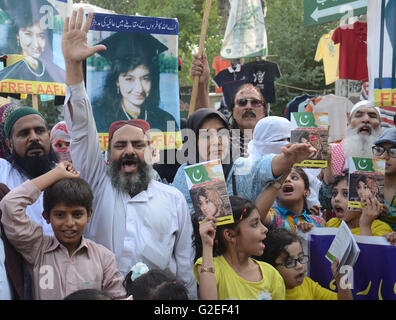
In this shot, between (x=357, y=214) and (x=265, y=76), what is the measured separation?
17.5ft

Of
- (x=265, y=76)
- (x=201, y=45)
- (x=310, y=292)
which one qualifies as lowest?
(x=310, y=292)

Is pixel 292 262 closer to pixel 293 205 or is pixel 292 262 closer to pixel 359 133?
pixel 293 205

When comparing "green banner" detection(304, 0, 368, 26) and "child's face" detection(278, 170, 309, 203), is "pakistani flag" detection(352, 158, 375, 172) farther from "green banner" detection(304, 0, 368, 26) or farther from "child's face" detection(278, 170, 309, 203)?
"green banner" detection(304, 0, 368, 26)

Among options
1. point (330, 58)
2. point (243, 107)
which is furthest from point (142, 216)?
point (330, 58)

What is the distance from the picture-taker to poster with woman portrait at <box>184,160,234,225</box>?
2.98 m

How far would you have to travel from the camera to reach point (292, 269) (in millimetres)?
3416

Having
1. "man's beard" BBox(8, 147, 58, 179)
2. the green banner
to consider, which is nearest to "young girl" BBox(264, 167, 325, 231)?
"man's beard" BBox(8, 147, 58, 179)

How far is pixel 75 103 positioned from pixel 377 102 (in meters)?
2.53

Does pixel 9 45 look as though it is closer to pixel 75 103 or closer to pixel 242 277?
pixel 75 103

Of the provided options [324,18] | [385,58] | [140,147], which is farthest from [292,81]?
[140,147]

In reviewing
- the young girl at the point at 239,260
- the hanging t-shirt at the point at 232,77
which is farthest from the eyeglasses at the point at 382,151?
the hanging t-shirt at the point at 232,77

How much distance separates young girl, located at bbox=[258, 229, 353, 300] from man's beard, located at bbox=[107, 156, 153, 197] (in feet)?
3.06

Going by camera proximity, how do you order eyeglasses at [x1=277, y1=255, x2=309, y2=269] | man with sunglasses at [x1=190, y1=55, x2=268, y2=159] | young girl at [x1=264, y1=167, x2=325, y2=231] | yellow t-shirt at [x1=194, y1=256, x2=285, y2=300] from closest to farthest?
yellow t-shirt at [x1=194, y1=256, x2=285, y2=300] < eyeglasses at [x1=277, y1=255, x2=309, y2=269] < young girl at [x1=264, y1=167, x2=325, y2=231] < man with sunglasses at [x1=190, y1=55, x2=268, y2=159]

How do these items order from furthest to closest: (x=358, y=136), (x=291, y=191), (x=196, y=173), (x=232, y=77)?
(x=232, y=77), (x=358, y=136), (x=291, y=191), (x=196, y=173)
